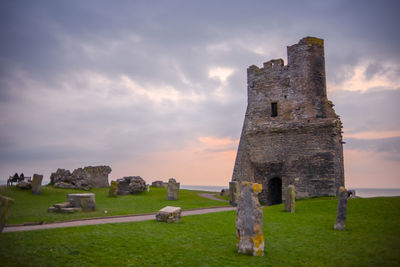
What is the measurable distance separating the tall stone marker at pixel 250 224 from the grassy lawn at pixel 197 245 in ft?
0.89

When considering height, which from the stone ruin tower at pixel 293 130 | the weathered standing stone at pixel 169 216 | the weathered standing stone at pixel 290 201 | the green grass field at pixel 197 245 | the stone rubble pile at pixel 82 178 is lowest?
the green grass field at pixel 197 245

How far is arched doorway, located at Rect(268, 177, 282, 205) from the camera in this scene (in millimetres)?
24797

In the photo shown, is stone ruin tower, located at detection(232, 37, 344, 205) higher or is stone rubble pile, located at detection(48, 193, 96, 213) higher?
stone ruin tower, located at detection(232, 37, 344, 205)

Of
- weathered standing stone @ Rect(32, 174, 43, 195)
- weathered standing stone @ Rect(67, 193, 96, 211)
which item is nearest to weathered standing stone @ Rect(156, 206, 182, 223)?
weathered standing stone @ Rect(67, 193, 96, 211)

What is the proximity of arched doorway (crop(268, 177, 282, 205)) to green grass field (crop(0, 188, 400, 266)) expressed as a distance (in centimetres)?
1277

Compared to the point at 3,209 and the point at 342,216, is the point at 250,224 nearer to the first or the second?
the point at 342,216

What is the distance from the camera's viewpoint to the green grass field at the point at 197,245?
7.00m

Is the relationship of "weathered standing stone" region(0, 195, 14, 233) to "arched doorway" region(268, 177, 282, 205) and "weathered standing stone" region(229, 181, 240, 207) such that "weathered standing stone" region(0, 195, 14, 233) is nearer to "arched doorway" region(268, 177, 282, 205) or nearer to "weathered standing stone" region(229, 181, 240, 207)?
"weathered standing stone" region(229, 181, 240, 207)

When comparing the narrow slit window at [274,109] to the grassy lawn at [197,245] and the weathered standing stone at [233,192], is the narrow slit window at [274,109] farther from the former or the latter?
the grassy lawn at [197,245]

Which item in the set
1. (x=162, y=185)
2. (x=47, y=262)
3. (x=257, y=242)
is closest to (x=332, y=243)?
(x=257, y=242)

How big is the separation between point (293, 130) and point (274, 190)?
554 centimetres

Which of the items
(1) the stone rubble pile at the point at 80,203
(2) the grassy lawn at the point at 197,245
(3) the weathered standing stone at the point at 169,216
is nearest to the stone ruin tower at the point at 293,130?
(2) the grassy lawn at the point at 197,245

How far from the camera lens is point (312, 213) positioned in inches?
588

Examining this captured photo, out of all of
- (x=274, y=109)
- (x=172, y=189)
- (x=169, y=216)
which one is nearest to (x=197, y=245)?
(x=169, y=216)
